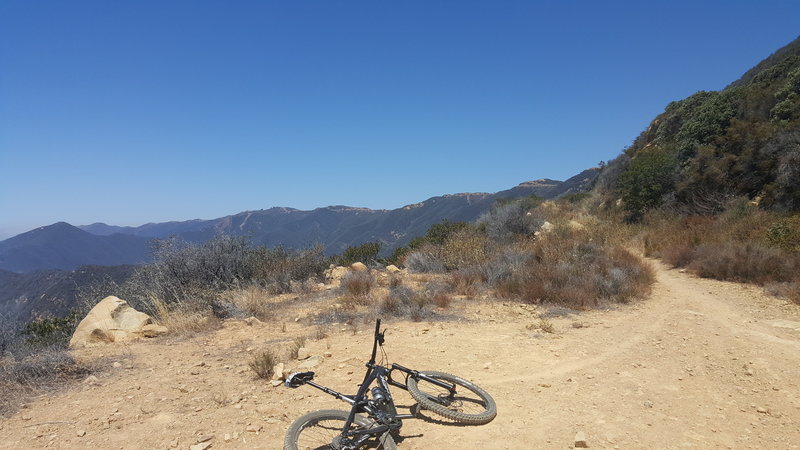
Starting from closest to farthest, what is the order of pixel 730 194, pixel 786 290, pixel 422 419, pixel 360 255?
1. pixel 422 419
2. pixel 786 290
3. pixel 730 194
4. pixel 360 255

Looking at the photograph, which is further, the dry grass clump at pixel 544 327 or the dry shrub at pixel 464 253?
the dry shrub at pixel 464 253

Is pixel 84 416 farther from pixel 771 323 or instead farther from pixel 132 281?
pixel 771 323

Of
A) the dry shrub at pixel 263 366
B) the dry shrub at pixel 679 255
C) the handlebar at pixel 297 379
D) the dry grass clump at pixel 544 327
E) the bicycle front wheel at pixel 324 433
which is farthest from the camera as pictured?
the dry shrub at pixel 679 255

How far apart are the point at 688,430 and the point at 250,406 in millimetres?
4091

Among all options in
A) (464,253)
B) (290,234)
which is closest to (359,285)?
(464,253)

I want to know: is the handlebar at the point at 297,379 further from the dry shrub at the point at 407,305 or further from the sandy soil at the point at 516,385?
the dry shrub at the point at 407,305

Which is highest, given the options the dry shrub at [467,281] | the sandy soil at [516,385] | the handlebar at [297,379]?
the handlebar at [297,379]

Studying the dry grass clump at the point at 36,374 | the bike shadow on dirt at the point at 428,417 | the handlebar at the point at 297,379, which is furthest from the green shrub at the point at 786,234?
the dry grass clump at the point at 36,374

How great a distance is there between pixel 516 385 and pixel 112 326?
6.62 meters

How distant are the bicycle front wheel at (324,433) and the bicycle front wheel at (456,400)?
0.69 metres

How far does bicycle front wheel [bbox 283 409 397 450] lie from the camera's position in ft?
10.3

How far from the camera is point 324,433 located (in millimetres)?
3350

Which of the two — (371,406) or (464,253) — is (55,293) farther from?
(371,406)

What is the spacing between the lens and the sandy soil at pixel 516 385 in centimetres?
358
